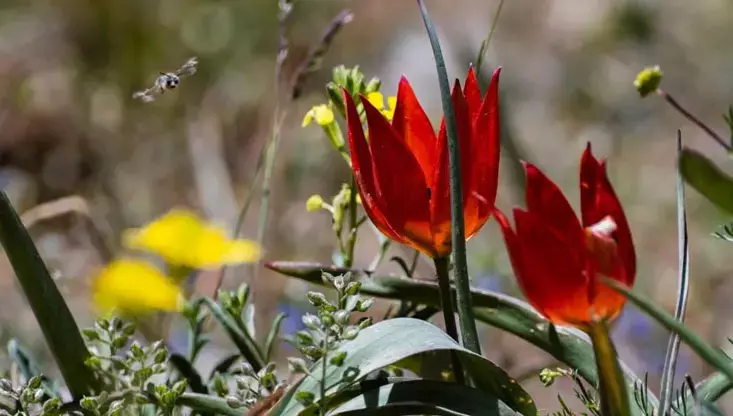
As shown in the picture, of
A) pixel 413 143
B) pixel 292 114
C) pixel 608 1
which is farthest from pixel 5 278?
pixel 608 1

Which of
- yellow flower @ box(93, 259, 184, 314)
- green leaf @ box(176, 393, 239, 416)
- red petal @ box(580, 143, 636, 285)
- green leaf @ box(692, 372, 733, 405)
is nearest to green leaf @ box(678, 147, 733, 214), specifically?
red petal @ box(580, 143, 636, 285)

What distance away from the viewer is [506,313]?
0.57 metres

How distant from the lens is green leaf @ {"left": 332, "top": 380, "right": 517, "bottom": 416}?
46 cm

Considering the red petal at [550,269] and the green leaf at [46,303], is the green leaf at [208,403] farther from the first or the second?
the red petal at [550,269]

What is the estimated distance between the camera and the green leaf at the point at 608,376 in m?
0.42

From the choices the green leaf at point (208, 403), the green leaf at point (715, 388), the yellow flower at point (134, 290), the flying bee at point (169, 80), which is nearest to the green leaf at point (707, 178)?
the green leaf at point (715, 388)

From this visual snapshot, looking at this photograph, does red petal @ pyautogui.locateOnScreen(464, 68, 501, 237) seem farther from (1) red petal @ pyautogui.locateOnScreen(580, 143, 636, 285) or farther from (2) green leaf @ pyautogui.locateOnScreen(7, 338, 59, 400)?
(2) green leaf @ pyautogui.locateOnScreen(7, 338, 59, 400)

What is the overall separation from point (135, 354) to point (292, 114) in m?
2.23

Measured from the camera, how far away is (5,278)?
89.6 inches

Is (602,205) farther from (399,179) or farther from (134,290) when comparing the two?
(134,290)

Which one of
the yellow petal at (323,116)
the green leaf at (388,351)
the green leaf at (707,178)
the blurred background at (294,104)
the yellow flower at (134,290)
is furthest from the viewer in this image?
the blurred background at (294,104)

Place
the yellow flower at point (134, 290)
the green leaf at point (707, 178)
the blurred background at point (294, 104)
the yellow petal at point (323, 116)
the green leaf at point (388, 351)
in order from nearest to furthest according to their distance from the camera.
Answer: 1. the green leaf at point (707, 178)
2. the green leaf at point (388, 351)
3. the yellow petal at point (323, 116)
4. the yellow flower at point (134, 290)
5. the blurred background at point (294, 104)

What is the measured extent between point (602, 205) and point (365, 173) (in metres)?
0.14

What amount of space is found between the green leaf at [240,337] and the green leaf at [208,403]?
0.13m
